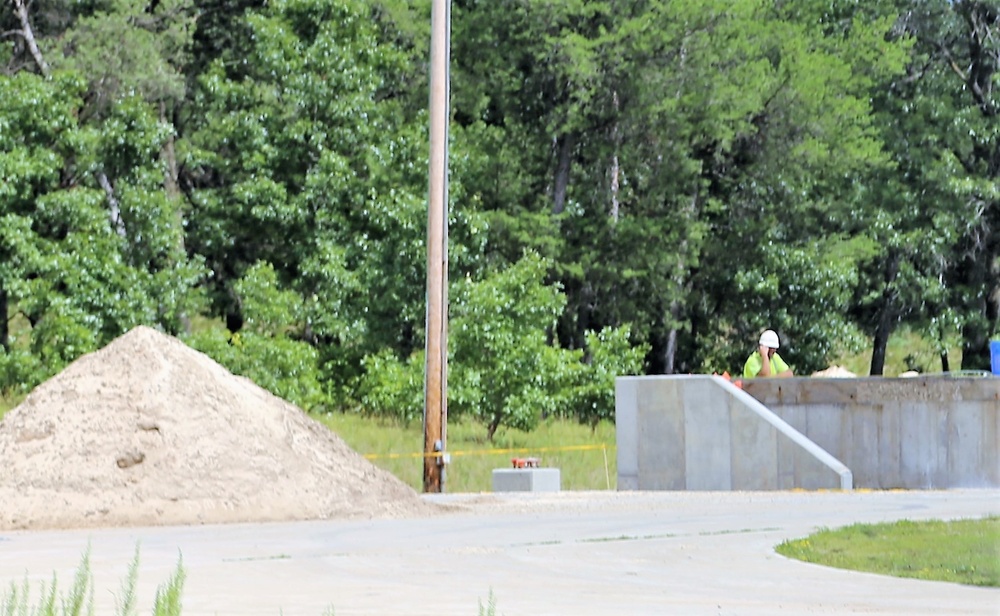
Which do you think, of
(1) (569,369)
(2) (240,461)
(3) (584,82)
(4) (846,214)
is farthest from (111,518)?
(4) (846,214)

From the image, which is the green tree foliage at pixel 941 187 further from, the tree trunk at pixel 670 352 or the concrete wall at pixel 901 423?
the concrete wall at pixel 901 423

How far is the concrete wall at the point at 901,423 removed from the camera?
2339 cm

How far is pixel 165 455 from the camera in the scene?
61.7 ft

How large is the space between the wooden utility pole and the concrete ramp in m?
2.41

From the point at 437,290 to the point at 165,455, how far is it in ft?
23.2

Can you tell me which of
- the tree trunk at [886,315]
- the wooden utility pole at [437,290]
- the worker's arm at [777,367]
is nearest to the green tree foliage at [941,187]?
the tree trunk at [886,315]

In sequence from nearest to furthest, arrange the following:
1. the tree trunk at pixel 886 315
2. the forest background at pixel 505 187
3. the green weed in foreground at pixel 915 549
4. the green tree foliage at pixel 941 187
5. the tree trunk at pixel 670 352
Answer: the green weed in foreground at pixel 915 549, the forest background at pixel 505 187, the green tree foliage at pixel 941 187, the tree trunk at pixel 670 352, the tree trunk at pixel 886 315

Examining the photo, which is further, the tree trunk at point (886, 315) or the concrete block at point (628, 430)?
the tree trunk at point (886, 315)

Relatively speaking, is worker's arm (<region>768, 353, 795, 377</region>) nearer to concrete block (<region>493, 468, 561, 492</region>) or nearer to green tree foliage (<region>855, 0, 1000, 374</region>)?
concrete block (<region>493, 468, 561, 492</region>)

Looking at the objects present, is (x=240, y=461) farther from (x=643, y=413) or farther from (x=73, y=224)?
(x=73, y=224)

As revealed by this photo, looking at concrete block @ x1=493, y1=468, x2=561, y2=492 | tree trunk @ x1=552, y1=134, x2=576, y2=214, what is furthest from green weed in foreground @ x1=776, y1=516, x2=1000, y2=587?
tree trunk @ x1=552, y1=134, x2=576, y2=214

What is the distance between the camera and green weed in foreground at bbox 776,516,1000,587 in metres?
11.9

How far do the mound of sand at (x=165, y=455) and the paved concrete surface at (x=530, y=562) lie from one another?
797 millimetres

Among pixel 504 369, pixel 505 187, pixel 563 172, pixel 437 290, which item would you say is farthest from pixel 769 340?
pixel 563 172
